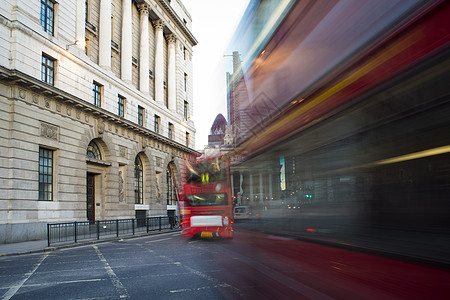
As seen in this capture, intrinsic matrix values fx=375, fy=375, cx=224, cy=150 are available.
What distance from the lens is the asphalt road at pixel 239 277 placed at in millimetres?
5350

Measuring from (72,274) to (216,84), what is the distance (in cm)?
608

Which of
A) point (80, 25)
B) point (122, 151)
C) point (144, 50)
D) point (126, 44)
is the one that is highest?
point (144, 50)

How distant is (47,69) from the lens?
2030 centimetres

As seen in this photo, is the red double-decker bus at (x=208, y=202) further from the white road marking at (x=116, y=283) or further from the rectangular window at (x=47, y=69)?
the rectangular window at (x=47, y=69)

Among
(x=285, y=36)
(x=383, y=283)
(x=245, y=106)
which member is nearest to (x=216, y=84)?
(x=245, y=106)

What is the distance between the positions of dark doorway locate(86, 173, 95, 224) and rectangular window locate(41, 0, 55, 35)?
9.19 m

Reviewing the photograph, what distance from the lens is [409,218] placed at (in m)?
4.51

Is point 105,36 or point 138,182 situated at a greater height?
point 105,36

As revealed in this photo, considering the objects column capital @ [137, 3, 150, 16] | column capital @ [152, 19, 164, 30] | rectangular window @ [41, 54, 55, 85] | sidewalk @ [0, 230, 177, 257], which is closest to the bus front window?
sidewalk @ [0, 230, 177, 257]

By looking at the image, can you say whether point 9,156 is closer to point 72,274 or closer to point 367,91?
point 72,274

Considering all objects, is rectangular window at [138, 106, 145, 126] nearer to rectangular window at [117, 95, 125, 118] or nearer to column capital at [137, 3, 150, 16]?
rectangular window at [117, 95, 125, 118]

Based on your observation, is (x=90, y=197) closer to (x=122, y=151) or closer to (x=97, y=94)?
(x=122, y=151)

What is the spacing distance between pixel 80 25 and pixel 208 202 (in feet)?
49.3

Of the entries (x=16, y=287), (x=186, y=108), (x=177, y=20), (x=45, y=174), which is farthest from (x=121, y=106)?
(x=16, y=287)
